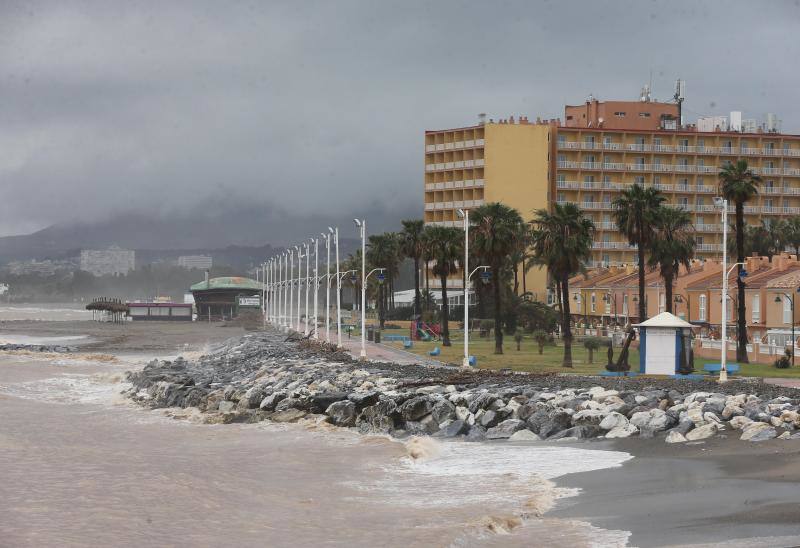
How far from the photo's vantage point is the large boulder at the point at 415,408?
3194 centimetres

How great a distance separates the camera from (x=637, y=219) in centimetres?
5903

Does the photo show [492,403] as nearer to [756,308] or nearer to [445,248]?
[756,308]

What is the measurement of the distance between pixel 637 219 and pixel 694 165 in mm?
90703

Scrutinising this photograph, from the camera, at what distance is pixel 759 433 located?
24.2 meters

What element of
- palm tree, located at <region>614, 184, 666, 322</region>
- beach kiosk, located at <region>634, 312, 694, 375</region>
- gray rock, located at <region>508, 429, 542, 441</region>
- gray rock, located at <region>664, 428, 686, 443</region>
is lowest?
gray rock, located at <region>508, 429, 542, 441</region>

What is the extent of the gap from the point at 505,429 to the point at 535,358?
96.2 feet

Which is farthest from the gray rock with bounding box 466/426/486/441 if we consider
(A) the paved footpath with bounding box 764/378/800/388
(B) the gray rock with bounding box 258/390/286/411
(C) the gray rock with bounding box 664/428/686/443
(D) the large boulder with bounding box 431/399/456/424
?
(A) the paved footpath with bounding box 764/378/800/388

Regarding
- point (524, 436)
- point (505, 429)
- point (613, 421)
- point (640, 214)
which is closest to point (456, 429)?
point (505, 429)

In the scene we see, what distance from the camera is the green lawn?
155ft

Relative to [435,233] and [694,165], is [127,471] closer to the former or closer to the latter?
[435,233]

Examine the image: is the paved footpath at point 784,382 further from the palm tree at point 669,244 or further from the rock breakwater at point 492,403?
the palm tree at point 669,244

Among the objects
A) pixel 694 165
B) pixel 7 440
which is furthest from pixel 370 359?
pixel 694 165

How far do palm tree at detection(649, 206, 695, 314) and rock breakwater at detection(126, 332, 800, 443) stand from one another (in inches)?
762

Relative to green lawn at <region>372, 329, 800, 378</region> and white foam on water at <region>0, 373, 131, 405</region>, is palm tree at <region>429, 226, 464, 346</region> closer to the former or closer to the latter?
green lawn at <region>372, 329, 800, 378</region>
